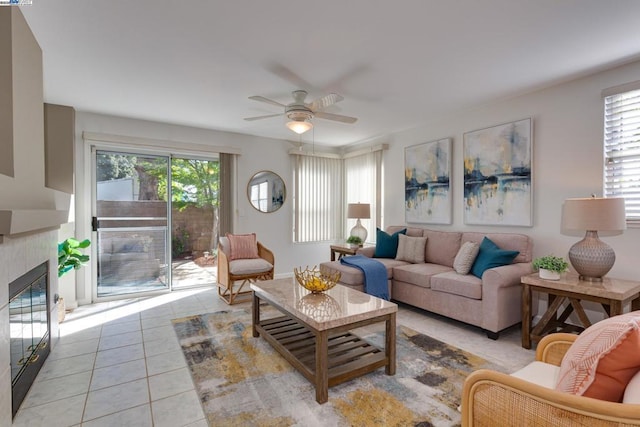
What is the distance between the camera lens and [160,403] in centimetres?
192

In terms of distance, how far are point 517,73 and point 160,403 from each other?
383 cm

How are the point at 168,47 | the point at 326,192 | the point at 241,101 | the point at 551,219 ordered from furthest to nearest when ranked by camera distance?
the point at 326,192 < the point at 241,101 < the point at 551,219 < the point at 168,47

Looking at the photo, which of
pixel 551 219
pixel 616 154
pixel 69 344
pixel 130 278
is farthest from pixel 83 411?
pixel 616 154

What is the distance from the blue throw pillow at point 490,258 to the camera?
3.03 m

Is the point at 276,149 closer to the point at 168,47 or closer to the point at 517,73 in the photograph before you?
the point at 168,47

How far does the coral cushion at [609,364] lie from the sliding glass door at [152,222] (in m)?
4.64

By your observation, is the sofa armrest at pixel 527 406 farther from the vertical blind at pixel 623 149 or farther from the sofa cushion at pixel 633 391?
the vertical blind at pixel 623 149

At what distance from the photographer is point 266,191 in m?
5.29

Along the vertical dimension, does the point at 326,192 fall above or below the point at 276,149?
→ below

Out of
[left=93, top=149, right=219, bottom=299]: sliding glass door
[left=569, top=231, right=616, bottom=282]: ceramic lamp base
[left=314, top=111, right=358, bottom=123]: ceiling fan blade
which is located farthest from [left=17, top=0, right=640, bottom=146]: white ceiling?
[left=569, top=231, right=616, bottom=282]: ceramic lamp base

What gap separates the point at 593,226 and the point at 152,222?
4996 mm

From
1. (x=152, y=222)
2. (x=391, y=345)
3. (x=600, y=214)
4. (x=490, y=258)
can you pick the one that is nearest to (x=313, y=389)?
(x=391, y=345)

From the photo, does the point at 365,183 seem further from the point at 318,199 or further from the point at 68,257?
the point at 68,257

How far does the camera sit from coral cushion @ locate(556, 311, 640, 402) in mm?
1001
